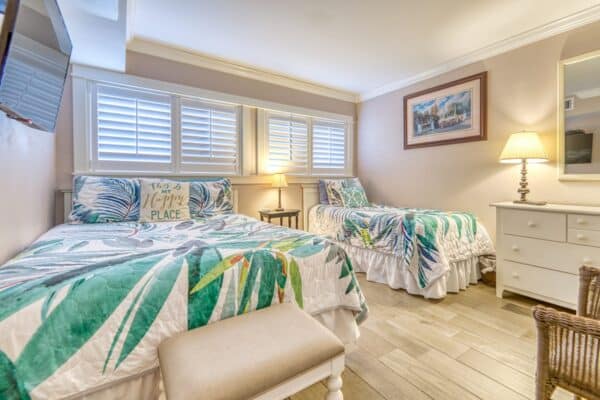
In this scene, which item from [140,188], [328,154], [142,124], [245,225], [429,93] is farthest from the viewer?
[328,154]

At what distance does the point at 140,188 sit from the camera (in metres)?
2.37

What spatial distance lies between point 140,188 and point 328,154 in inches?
105

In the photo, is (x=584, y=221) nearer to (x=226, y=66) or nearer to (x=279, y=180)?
(x=279, y=180)

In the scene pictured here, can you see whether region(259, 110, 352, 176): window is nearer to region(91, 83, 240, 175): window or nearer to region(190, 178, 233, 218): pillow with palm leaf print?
region(91, 83, 240, 175): window

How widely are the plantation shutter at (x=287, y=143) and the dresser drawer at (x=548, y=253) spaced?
8.21ft

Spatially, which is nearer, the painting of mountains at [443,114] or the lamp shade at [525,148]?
the lamp shade at [525,148]

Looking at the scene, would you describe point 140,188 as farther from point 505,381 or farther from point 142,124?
point 505,381

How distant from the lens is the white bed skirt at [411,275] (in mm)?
2359

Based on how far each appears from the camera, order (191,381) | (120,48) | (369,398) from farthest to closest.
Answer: (120,48), (369,398), (191,381)

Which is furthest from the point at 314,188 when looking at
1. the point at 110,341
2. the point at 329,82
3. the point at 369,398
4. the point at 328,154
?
the point at 110,341

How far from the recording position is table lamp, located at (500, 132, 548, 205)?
2.35 metres

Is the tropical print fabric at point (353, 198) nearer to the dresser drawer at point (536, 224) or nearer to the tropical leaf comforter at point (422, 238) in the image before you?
the tropical leaf comforter at point (422, 238)

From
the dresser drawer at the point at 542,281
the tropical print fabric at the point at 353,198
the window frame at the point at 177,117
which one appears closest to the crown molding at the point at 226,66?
the window frame at the point at 177,117

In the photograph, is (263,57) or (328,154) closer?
(263,57)
